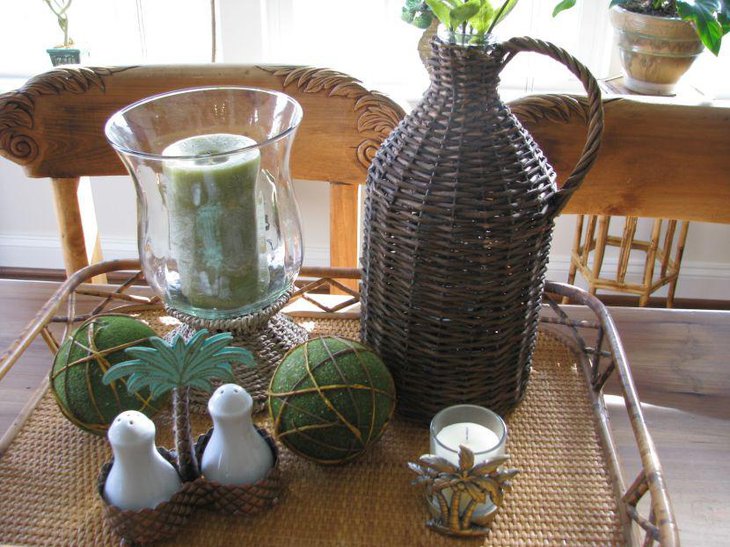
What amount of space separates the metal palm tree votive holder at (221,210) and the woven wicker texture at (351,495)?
0.12 m

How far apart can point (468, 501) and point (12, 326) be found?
2.01 feet

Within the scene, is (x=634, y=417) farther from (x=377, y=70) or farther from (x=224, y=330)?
(x=377, y=70)

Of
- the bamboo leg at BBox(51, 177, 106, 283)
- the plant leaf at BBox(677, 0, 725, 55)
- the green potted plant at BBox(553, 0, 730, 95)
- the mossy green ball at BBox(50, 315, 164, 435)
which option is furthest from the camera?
the green potted plant at BBox(553, 0, 730, 95)

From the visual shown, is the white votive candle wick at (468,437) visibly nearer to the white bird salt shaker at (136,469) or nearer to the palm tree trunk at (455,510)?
the palm tree trunk at (455,510)

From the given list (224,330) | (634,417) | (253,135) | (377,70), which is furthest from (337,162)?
(377,70)

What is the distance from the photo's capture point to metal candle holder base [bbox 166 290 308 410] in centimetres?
67

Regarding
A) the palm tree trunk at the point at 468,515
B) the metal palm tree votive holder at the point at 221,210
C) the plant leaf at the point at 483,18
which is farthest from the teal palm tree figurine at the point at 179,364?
the plant leaf at the point at 483,18

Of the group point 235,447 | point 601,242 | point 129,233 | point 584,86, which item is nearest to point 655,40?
point 601,242

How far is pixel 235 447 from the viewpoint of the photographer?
58cm

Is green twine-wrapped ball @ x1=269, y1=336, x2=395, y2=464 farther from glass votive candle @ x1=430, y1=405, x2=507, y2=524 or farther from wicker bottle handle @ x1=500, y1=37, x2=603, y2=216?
wicker bottle handle @ x1=500, y1=37, x2=603, y2=216

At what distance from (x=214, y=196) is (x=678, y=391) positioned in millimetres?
558

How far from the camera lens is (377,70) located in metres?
1.91

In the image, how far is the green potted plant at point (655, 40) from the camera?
56.4 inches

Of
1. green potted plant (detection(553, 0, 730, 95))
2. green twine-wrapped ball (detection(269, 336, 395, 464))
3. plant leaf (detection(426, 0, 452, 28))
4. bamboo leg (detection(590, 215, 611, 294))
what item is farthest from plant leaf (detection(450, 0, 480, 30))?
bamboo leg (detection(590, 215, 611, 294))
